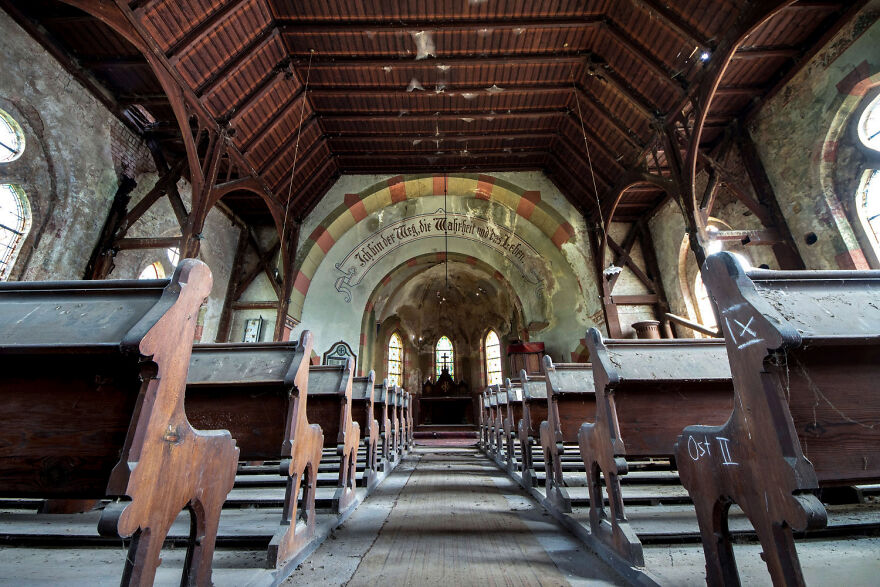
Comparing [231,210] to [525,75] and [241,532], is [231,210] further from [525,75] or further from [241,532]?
[241,532]

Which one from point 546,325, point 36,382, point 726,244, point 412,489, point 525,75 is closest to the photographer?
point 36,382

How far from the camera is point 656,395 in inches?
83.2

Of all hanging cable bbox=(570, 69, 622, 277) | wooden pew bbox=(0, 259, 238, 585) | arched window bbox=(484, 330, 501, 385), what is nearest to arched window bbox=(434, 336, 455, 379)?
arched window bbox=(484, 330, 501, 385)

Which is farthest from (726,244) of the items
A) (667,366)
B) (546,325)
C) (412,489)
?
(412,489)

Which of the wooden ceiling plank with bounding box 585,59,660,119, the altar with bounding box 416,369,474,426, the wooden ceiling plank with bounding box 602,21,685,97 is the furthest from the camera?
the altar with bounding box 416,369,474,426

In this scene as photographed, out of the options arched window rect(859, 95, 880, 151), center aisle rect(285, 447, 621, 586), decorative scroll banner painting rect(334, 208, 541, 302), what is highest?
decorative scroll banner painting rect(334, 208, 541, 302)

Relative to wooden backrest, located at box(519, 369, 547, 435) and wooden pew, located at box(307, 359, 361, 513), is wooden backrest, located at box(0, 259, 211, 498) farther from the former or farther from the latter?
wooden backrest, located at box(519, 369, 547, 435)

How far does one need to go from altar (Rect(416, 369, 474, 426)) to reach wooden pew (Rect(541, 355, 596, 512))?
435 inches

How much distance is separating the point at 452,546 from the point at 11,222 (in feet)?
21.7

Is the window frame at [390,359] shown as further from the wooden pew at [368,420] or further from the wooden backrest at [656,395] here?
the wooden backrest at [656,395]

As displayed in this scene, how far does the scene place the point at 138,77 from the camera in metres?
5.90

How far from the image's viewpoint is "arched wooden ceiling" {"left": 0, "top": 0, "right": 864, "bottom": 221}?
201 inches

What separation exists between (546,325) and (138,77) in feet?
30.7

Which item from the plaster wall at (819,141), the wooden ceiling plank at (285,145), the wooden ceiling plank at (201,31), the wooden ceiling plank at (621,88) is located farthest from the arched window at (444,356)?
the wooden ceiling plank at (201,31)
